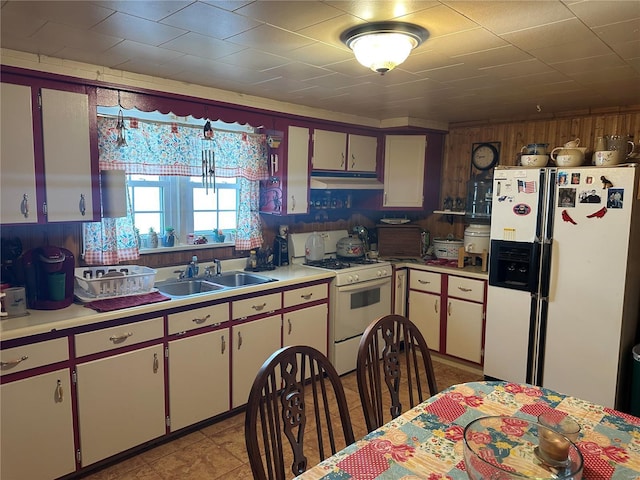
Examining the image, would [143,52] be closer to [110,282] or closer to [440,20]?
[110,282]

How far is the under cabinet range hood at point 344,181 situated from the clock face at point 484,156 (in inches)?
35.7

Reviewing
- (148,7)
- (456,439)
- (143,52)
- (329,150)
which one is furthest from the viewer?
(329,150)

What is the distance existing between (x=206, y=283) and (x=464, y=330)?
7.03 ft

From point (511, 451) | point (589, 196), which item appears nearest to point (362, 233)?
point (589, 196)

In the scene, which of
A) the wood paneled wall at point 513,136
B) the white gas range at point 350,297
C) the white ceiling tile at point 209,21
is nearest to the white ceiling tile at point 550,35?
the white ceiling tile at point 209,21

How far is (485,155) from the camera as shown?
412cm

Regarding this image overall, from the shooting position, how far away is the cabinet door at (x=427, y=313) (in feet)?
12.8

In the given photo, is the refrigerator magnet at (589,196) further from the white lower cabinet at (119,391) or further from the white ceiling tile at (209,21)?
the white lower cabinet at (119,391)

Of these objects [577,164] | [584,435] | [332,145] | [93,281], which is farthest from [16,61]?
[577,164]

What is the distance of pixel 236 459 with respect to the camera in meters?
2.52

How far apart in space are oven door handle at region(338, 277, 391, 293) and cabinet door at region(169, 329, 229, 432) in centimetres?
106

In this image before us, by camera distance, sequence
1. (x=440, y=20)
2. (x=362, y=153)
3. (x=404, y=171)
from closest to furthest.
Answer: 1. (x=440, y=20)
2. (x=362, y=153)
3. (x=404, y=171)

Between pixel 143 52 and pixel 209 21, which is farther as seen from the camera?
pixel 143 52

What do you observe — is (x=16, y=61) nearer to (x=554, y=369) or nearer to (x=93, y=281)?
(x=93, y=281)
